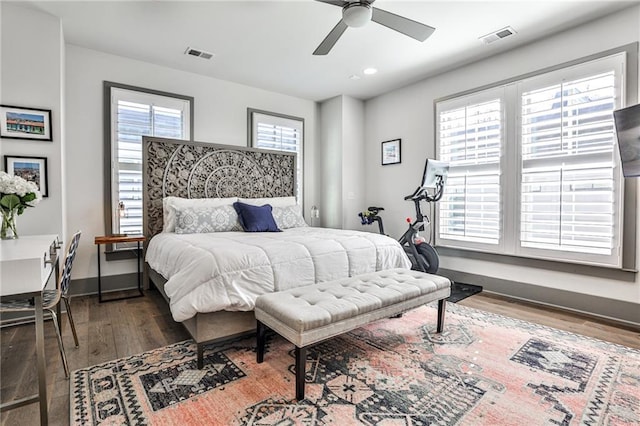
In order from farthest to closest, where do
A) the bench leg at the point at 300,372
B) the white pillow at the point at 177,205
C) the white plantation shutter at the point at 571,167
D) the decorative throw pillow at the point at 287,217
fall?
the decorative throw pillow at the point at 287,217
the white pillow at the point at 177,205
the white plantation shutter at the point at 571,167
the bench leg at the point at 300,372

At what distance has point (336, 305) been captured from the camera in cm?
200

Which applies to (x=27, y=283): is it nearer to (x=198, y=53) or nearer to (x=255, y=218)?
(x=255, y=218)

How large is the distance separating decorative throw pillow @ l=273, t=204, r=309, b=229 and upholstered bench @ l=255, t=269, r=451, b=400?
1.82 meters

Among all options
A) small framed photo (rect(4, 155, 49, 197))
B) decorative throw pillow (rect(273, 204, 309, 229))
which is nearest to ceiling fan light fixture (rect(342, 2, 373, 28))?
decorative throw pillow (rect(273, 204, 309, 229))

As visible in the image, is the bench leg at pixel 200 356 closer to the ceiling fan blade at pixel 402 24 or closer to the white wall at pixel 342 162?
the ceiling fan blade at pixel 402 24

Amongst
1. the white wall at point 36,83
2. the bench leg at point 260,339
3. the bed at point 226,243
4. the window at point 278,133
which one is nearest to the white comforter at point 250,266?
the bed at point 226,243

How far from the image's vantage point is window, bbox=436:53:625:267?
3.03 m

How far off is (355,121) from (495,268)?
3186 mm

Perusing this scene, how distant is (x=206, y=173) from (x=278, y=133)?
147 centimetres

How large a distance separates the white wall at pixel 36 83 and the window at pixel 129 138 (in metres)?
0.73

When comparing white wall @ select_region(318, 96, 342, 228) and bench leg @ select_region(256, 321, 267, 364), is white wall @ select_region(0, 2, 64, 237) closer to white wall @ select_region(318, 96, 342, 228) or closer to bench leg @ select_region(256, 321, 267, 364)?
bench leg @ select_region(256, 321, 267, 364)

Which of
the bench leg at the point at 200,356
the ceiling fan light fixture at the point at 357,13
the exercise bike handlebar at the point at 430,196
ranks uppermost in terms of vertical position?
the ceiling fan light fixture at the point at 357,13

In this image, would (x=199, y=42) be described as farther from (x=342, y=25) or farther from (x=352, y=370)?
(x=352, y=370)

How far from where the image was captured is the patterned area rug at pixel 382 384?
65.1 inches
